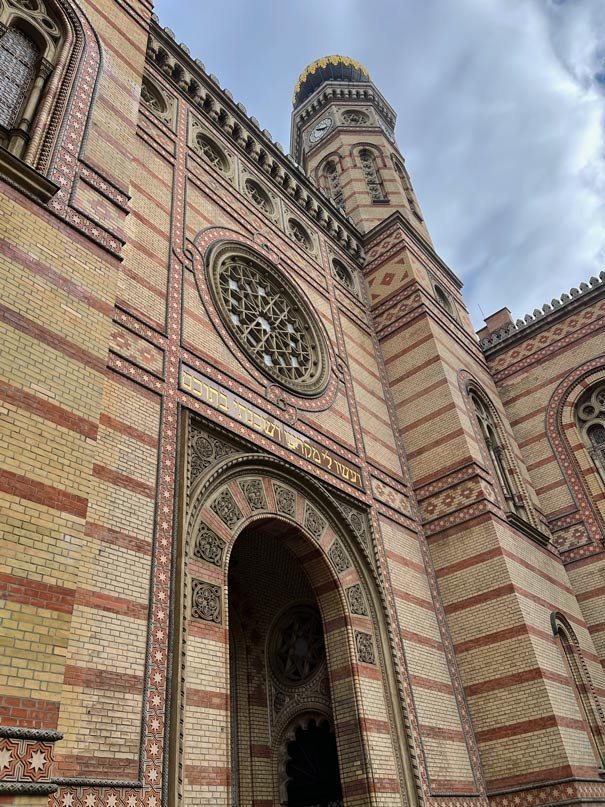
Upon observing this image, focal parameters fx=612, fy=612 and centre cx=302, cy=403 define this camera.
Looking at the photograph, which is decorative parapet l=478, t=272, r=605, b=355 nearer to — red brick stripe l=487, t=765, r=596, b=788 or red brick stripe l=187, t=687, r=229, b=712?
red brick stripe l=487, t=765, r=596, b=788

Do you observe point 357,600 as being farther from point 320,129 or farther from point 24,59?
point 320,129

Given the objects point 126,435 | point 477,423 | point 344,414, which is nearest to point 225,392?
point 126,435

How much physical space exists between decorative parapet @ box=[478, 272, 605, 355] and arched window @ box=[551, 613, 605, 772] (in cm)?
720

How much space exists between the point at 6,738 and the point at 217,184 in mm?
8472

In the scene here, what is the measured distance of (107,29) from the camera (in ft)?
24.0

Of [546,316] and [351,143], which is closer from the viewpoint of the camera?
[546,316]

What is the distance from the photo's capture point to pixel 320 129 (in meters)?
19.3

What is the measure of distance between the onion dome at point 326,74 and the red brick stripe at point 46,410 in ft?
64.7

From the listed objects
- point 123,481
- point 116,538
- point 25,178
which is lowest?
point 116,538

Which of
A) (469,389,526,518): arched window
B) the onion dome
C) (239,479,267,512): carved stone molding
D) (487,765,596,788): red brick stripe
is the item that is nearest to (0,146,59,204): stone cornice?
(239,479,267,512): carved stone molding

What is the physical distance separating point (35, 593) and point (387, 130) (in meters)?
19.0

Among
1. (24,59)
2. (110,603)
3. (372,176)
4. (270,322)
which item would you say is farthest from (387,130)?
(110,603)

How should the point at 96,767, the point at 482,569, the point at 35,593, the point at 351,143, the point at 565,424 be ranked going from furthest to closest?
the point at 351,143 → the point at 565,424 → the point at 482,569 → the point at 96,767 → the point at 35,593

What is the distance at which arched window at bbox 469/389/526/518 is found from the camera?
11388 mm
